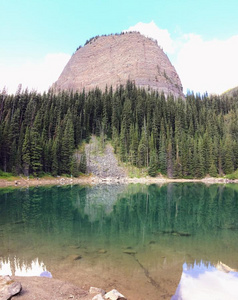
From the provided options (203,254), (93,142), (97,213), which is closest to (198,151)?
(93,142)

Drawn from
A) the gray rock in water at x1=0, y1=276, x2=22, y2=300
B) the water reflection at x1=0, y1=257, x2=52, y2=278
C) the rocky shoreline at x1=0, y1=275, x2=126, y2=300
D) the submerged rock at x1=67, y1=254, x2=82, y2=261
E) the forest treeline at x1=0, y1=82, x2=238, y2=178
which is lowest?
the submerged rock at x1=67, y1=254, x2=82, y2=261

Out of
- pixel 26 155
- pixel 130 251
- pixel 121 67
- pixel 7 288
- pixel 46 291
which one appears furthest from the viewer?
pixel 121 67

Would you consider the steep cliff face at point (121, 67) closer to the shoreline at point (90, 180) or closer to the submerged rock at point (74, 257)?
the shoreline at point (90, 180)

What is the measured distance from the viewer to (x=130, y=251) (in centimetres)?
1259

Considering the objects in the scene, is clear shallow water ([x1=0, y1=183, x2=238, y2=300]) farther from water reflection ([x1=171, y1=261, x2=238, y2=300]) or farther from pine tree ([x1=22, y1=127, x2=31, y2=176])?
pine tree ([x1=22, y1=127, x2=31, y2=176])

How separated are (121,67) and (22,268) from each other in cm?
17241

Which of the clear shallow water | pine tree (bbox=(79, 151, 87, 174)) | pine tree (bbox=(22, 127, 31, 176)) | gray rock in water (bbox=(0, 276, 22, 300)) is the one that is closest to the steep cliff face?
pine tree (bbox=(79, 151, 87, 174))

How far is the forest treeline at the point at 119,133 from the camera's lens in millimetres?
64750

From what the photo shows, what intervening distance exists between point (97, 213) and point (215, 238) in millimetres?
12932

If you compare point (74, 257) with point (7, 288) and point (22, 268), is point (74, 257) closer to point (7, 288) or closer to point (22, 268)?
point (22, 268)

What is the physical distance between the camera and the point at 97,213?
79.8ft

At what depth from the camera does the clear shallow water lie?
9062 mm

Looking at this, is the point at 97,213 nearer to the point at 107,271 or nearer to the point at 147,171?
the point at 107,271

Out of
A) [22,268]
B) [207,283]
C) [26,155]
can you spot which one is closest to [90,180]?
[26,155]
